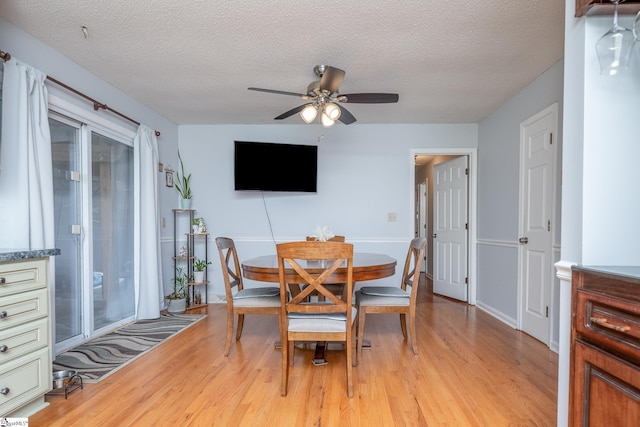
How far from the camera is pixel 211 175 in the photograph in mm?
4578

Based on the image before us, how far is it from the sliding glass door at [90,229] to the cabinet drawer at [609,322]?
3309mm

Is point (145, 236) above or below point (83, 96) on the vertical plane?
below

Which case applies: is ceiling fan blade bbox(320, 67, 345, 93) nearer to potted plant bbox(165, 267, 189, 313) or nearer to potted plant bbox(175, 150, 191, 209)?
potted plant bbox(175, 150, 191, 209)

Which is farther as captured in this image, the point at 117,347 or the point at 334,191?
the point at 334,191

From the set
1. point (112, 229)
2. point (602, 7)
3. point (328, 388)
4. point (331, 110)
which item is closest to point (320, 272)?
point (328, 388)

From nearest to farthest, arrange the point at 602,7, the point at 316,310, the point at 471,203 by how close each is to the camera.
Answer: the point at 602,7 < the point at 316,310 < the point at 471,203

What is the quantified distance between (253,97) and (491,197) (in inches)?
117

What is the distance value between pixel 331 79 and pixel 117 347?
276 cm

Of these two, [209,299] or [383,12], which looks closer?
[383,12]

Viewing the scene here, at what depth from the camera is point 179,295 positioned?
407cm

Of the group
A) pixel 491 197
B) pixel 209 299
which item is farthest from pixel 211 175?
pixel 491 197

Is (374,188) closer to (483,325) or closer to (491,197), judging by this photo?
(491,197)

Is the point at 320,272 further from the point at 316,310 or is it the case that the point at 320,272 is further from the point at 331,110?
the point at 331,110

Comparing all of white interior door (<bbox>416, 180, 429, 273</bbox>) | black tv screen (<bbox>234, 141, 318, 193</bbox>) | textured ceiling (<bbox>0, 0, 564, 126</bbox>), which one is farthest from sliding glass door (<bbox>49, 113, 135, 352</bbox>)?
white interior door (<bbox>416, 180, 429, 273</bbox>)
